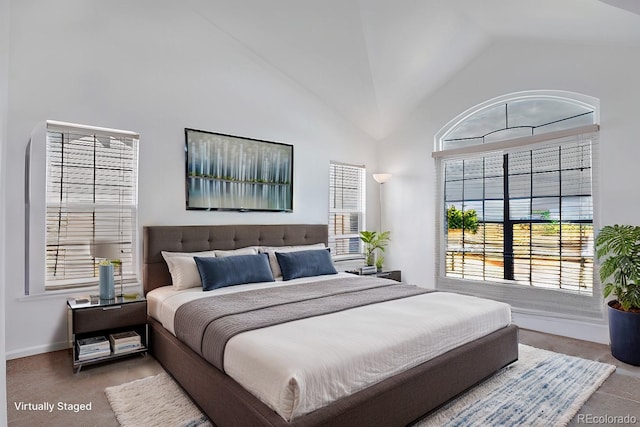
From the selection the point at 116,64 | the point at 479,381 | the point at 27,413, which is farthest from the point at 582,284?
the point at 116,64

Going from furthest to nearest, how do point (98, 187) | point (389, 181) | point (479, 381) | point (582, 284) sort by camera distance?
1. point (389, 181)
2. point (582, 284)
3. point (98, 187)
4. point (479, 381)

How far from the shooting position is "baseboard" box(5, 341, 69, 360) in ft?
10.2

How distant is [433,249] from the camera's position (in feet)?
16.6

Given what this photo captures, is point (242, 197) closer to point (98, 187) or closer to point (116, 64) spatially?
Answer: point (98, 187)

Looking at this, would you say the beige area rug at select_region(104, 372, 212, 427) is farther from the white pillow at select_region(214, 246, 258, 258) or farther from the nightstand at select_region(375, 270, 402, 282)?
the nightstand at select_region(375, 270, 402, 282)

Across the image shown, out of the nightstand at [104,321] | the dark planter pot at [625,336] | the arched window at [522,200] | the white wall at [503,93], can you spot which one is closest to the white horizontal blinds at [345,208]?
the white wall at [503,93]

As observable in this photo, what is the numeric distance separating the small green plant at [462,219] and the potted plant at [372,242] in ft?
3.14

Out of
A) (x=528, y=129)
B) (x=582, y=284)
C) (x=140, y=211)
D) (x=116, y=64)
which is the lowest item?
(x=582, y=284)

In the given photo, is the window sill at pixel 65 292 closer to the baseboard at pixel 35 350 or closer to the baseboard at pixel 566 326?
the baseboard at pixel 35 350

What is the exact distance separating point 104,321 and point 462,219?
4.23 m

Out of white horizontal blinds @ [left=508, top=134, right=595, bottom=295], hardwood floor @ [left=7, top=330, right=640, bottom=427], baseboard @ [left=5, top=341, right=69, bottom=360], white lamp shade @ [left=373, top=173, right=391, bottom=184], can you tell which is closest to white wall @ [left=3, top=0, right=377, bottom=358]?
baseboard @ [left=5, top=341, right=69, bottom=360]

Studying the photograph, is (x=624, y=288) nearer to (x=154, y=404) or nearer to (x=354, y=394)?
(x=354, y=394)

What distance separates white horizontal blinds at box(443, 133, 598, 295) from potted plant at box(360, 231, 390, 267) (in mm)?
946

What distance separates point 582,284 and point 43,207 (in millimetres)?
5302
